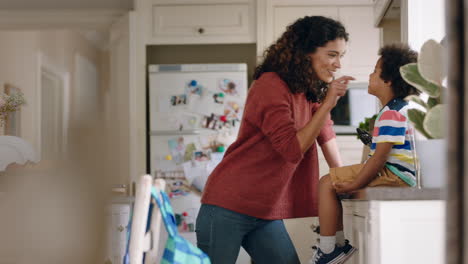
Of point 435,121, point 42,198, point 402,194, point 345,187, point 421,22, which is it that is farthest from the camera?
point 42,198

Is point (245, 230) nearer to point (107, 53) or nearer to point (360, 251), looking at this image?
point (360, 251)

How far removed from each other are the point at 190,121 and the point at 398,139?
272 cm

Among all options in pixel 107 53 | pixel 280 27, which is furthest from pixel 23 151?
pixel 107 53

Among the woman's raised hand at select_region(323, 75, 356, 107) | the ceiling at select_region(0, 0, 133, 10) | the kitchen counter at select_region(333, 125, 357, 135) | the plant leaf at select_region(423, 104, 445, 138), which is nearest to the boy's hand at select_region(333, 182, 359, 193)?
the woman's raised hand at select_region(323, 75, 356, 107)

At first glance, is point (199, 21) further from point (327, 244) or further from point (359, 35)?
point (327, 244)

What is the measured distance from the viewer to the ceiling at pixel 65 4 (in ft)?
14.7

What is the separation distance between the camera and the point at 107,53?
25.7 ft

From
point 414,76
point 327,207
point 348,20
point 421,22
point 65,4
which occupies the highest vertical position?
point 65,4

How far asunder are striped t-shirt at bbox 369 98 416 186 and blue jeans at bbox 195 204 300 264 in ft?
1.14

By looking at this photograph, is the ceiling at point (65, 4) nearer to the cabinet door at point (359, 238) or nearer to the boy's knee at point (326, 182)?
the boy's knee at point (326, 182)

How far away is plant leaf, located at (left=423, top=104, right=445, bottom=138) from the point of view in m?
1.35

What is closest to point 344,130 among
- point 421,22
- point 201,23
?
point 201,23

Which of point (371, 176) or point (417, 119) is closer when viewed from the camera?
point (417, 119)

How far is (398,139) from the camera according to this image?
5.19 feet
